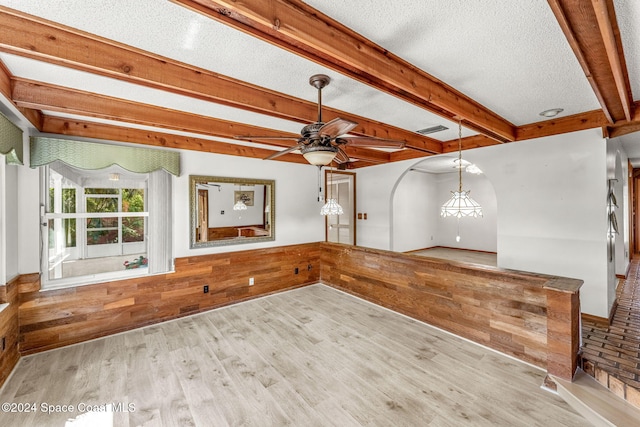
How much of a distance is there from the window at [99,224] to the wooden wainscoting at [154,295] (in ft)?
0.56

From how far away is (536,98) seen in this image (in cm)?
269

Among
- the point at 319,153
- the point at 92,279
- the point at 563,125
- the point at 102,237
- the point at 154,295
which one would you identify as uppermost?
the point at 563,125

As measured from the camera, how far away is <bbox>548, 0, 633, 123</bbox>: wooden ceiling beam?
4.21 feet

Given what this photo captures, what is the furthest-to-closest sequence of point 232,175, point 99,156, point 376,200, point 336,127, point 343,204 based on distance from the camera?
1. point 343,204
2. point 376,200
3. point 232,175
4. point 99,156
5. point 336,127

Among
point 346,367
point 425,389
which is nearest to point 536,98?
point 425,389

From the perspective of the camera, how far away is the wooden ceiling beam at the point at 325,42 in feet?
4.21

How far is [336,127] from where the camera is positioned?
1894 mm

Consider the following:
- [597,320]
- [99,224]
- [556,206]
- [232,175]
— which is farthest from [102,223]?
[597,320]

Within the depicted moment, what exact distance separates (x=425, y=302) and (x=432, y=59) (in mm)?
2819

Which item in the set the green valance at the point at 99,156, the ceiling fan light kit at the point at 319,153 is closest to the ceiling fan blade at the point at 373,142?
the ceiling fan light kit at the point at 319,153

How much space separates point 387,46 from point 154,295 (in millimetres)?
3949

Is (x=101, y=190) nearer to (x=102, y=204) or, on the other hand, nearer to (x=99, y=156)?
(x=102, y=204)

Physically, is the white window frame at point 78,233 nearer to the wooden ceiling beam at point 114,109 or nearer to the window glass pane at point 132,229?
the window glass pane at point 132,229

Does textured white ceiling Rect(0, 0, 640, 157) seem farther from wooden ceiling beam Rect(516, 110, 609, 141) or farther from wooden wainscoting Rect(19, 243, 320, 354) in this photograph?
wooden wainscoting Rect(19, 243, 320, 354)
